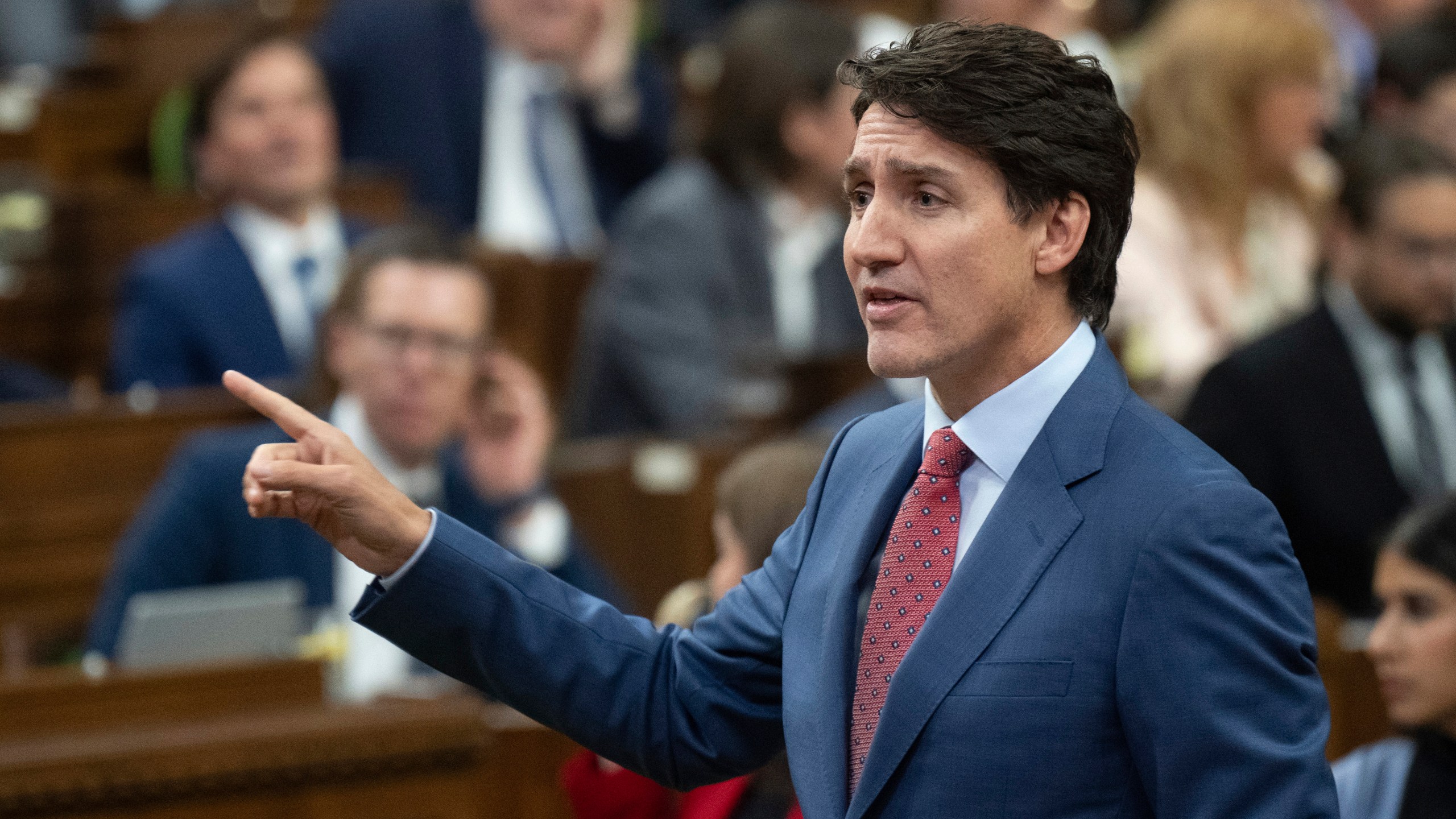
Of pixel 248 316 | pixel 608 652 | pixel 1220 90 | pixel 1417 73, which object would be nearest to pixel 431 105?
pixel 248 316

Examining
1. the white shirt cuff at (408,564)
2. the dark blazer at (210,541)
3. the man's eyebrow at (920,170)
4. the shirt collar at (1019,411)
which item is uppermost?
the man's eyebrow at (920,170)

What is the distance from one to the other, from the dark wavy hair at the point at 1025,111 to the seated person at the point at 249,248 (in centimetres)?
Answer: 235

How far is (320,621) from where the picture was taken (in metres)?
2.59

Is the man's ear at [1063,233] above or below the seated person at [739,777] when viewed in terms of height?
above

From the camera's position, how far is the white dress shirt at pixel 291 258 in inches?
135

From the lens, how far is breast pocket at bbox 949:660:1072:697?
101cm

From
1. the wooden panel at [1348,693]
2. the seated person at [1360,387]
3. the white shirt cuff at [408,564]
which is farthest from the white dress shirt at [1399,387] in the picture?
the white shirt cuff at [408,564]

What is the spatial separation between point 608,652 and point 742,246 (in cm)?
231

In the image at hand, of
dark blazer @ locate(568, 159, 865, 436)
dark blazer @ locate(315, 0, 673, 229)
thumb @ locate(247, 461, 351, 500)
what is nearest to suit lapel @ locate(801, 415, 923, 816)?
thumb @ locate(247, 461, 351, 500)

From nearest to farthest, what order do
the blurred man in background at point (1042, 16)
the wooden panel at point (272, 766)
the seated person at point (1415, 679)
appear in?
the wooden panel at point (272, 766) → the seated person at point (1415, 679) → the blurred man in background at point (1042, 16)

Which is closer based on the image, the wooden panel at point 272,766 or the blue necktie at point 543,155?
the wooden panel at point 272,766

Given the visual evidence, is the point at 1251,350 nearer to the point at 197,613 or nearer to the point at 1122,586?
the point at 197,613

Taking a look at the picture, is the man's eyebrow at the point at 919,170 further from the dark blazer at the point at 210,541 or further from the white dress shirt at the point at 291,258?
the white dress shirt at the point at 291,258

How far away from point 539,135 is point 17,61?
1779mm
